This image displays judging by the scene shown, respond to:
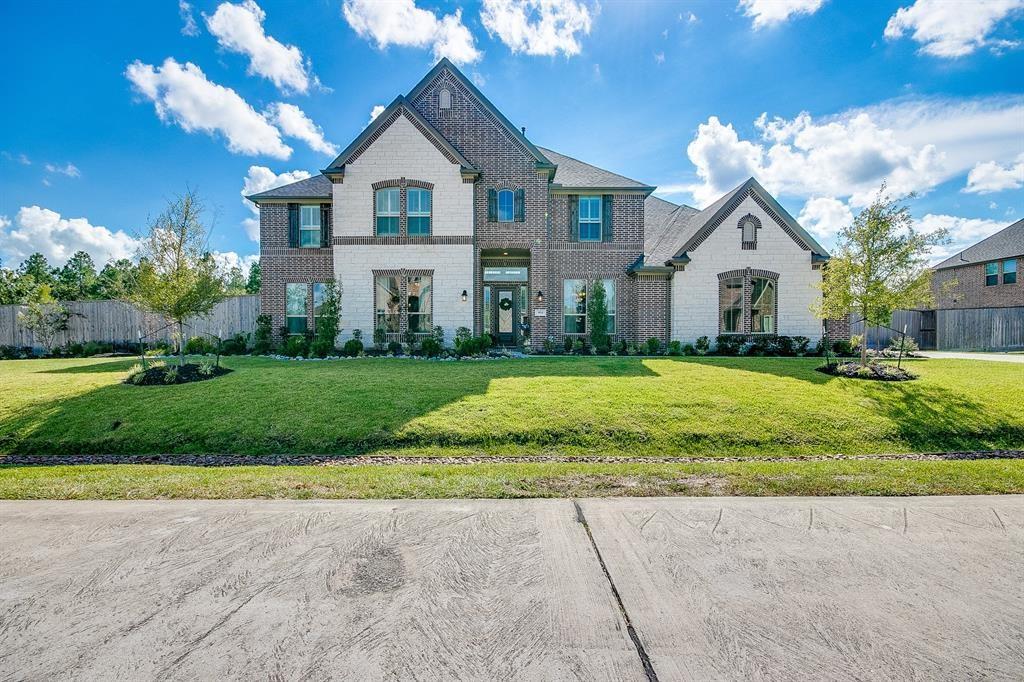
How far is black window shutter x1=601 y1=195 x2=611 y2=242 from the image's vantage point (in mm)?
17297

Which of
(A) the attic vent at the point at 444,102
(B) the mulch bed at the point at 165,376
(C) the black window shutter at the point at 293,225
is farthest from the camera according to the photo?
(C) the black window shutter at the point at 293,225

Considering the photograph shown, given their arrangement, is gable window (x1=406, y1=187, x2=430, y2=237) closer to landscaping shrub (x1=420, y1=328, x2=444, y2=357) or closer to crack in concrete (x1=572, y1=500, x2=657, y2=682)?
landscaping shrub (x1=420, y1=328, x2=444, y2=357)

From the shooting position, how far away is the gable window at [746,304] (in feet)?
54.1

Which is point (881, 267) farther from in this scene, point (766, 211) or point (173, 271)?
point (173, 271)

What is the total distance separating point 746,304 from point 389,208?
536 inches

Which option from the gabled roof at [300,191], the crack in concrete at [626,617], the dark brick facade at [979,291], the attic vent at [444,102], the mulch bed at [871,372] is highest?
the attic vent at [444,102]

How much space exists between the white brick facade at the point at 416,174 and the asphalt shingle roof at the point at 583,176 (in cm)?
406

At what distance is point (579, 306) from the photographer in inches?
679

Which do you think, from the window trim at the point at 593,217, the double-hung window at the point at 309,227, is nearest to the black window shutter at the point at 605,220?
the window trim at the point at 593,217

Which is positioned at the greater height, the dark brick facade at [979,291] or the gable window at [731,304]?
the dark brick facade at [979,291]

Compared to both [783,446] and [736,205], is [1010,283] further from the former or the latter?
[783,446]

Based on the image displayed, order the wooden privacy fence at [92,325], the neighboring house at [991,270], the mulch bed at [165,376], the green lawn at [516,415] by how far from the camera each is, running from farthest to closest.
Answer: the neighboring house at [991,270]
the wooden privacy fence at [92,325]
the mulch bed at [165,376]
the green lawn at [516,415]

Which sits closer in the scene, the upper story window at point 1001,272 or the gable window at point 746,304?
the gable window at point 746,304

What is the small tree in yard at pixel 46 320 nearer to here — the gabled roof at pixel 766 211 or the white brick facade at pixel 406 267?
the white brick facade at pixel 406 267
